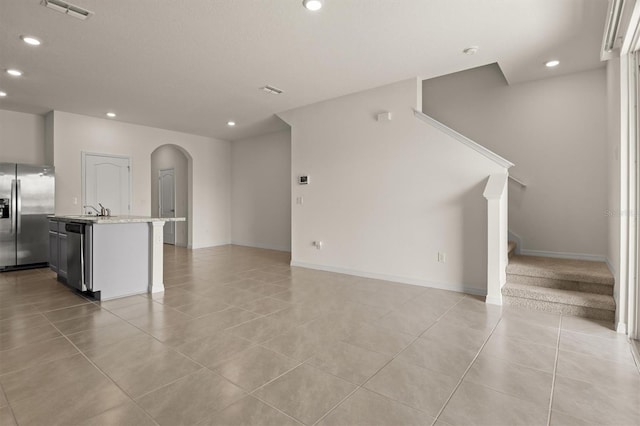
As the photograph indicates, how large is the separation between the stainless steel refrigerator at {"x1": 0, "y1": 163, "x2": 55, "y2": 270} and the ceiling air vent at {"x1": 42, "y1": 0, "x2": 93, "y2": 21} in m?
3.84

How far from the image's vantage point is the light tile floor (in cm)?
175

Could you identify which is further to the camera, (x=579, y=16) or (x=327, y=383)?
(x=579, y=16)

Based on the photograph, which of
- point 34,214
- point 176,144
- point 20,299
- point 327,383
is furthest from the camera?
point 176,144

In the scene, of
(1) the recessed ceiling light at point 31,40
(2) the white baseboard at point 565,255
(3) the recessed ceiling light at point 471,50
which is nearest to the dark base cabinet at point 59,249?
(1) the recessed ceiling light at point 31,40

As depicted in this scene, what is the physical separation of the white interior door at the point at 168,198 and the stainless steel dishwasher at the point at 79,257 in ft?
15.4

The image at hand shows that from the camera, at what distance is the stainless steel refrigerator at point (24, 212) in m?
5.27

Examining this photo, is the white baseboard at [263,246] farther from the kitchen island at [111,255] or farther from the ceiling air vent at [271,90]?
the ceiling air vent at [271,90]

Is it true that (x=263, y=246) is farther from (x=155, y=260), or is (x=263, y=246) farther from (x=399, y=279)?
(x=399, y=279)

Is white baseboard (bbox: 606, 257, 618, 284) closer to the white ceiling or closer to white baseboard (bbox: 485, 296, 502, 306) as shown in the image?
white baseboard (bbox: 485, 296, 502, 306)

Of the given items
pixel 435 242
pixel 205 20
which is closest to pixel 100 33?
pixel 205 20

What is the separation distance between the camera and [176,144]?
25.1 feet

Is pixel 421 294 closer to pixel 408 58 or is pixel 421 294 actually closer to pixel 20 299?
pixel 408 58

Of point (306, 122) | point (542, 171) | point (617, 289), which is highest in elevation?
point (306, 122)

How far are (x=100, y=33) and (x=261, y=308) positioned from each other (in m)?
3.28
